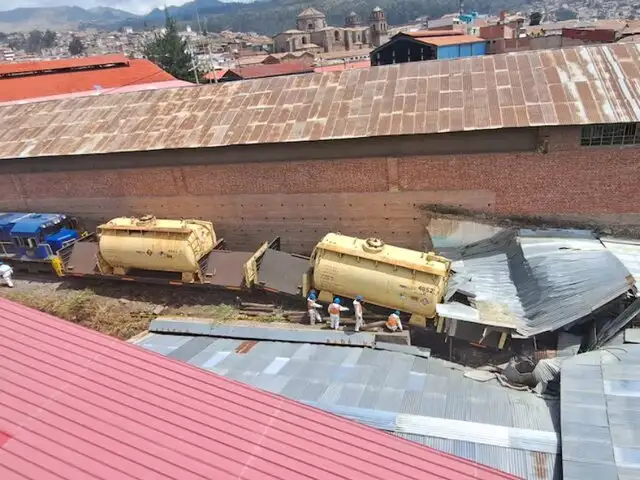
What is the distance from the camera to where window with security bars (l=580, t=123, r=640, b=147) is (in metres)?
13.0

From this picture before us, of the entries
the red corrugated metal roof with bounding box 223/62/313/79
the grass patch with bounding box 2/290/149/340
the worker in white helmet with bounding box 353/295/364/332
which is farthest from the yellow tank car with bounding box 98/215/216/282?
the red corrugated metal roof with bounding box 223/62/313/79

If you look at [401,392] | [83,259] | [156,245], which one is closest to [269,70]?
[83,259]

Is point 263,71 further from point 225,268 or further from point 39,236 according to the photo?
point 225,268

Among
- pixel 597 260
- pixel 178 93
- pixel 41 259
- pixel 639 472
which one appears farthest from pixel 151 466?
pixel 178 93

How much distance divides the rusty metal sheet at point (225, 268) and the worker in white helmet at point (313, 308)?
270 centimetres

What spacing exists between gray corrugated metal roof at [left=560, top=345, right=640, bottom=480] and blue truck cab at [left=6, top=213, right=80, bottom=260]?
17038mm

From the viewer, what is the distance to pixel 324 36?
99.8 meters

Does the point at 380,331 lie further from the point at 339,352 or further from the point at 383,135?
the point at 383,135

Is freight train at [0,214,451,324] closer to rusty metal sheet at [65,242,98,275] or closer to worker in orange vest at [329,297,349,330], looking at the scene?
rusty metal sheet at [65,242,98,275]

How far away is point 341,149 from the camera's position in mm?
15164

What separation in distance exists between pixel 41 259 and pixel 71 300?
2992 mm

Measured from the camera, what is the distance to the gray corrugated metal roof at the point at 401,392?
7480 mm

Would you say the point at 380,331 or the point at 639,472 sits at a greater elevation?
the point at 639,472

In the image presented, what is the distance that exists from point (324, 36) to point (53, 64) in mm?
76627
